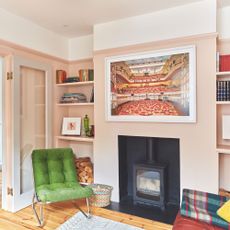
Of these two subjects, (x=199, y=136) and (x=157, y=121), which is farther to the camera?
(x=157, y=121)

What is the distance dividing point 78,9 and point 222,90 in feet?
6.44

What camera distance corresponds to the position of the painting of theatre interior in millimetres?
2645

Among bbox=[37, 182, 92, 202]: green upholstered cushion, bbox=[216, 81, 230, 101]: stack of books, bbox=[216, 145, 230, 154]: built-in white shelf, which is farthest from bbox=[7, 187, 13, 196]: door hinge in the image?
bbox=[216, 81, 230, 101]: stack of books

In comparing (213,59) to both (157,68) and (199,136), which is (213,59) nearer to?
(157,68)

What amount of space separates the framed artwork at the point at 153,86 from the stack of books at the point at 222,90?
26cm

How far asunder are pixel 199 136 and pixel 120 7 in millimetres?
1799

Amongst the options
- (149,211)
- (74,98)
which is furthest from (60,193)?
(74,98)

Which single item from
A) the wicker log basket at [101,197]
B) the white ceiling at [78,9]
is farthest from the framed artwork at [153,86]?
the wicker log basket at [101,197]

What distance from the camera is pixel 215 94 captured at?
2.48 meters

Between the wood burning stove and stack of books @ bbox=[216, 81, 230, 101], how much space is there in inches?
39.2

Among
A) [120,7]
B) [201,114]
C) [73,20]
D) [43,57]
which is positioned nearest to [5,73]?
[43,57]

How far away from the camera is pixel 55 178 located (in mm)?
2859

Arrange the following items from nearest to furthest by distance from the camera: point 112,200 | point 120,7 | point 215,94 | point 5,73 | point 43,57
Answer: point 215,94, point 120,7, point 5,73, point 112,200, point 43,57

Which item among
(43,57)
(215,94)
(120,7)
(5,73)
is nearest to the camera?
(215,94)
